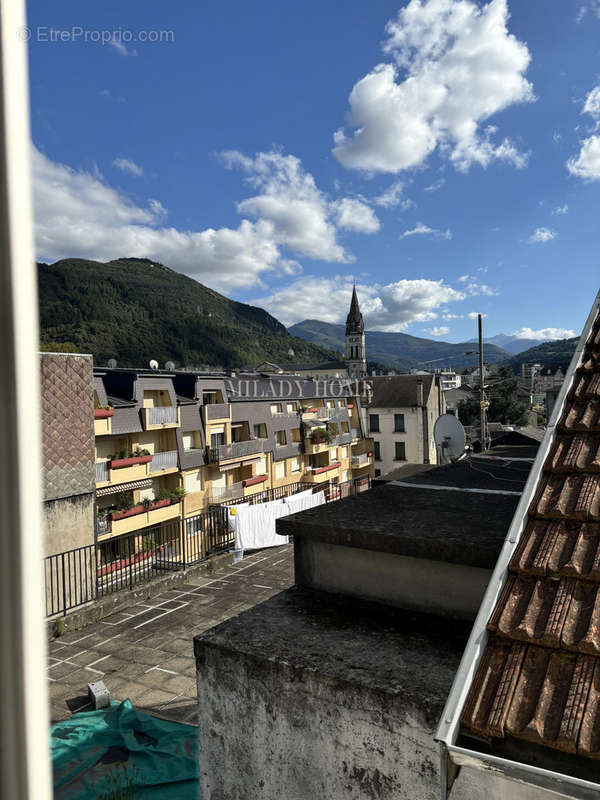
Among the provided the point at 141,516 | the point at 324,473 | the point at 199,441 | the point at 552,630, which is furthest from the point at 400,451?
the point at 552,630

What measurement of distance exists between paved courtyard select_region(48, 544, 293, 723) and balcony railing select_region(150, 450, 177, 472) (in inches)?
712

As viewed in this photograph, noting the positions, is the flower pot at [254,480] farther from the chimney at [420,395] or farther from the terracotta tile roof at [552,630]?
the terracotta tile roof at [552,630]

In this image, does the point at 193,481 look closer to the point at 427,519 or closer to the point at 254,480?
the point at 254,480

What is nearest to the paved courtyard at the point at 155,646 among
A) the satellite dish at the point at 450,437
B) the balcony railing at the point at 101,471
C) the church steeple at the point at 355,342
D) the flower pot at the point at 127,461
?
the satellite dish at the point at 450,437

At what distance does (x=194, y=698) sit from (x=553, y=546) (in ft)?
17.8

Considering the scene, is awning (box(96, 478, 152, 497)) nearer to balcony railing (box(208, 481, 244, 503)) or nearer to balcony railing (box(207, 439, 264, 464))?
balcony railing (box(207, 439, 264, 464))

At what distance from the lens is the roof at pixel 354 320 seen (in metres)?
128

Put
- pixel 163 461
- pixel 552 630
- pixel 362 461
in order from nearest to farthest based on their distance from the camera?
pixel 552 630
pixel 163 461
pixel 362 461

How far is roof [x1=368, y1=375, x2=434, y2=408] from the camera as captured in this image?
45094mm

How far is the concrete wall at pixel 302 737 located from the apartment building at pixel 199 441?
67.6ft

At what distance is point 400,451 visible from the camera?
46.2 m

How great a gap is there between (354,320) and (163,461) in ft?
351

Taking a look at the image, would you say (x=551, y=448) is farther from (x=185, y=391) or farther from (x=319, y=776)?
(x=185, y=391)

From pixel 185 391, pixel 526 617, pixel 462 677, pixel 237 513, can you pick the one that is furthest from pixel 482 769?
pixel 185 391
